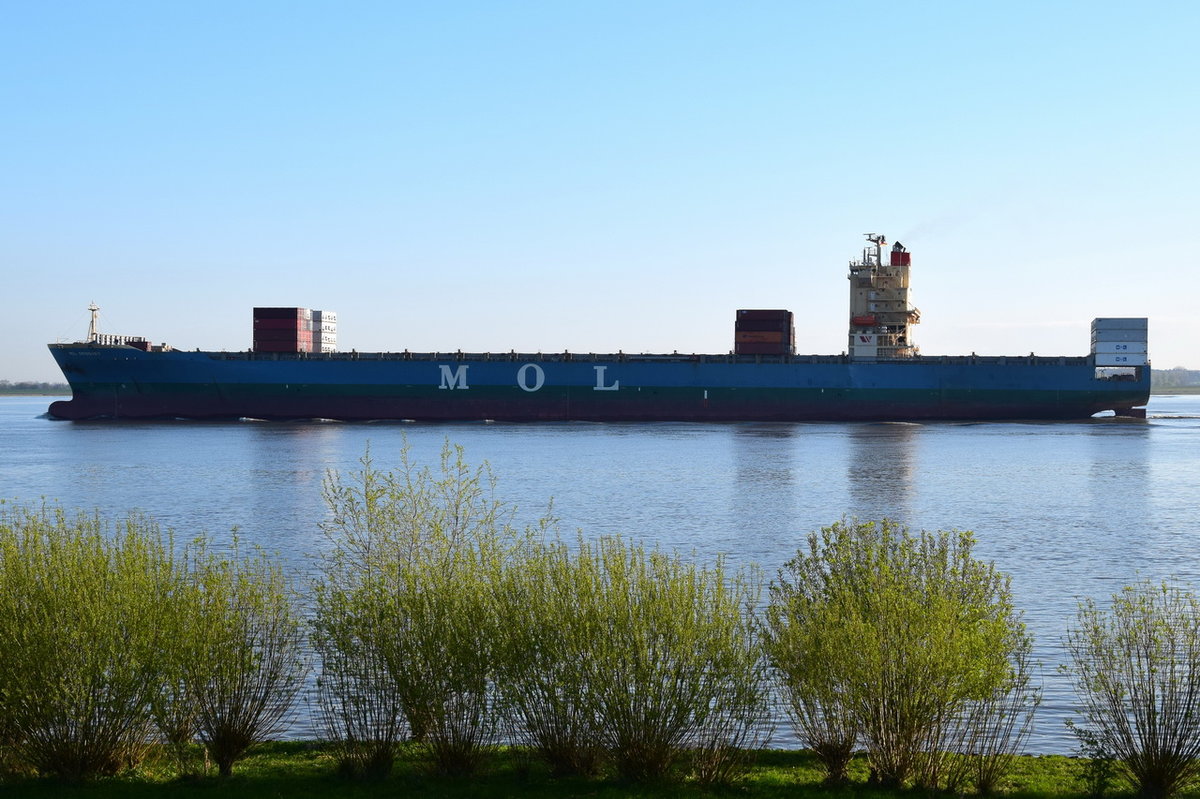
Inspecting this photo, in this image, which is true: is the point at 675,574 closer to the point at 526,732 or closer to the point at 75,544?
the point at 526,732

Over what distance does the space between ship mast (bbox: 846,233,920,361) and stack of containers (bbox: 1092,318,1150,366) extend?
44.8 ft

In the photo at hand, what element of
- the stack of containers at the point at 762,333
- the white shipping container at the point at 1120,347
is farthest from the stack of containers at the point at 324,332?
the white shipping container at the point at 1120,347

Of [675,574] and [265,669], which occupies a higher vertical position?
[675,574]

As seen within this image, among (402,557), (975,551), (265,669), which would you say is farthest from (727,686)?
(975,551)

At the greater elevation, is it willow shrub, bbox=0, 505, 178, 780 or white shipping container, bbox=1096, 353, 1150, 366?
white shipping container, bbox=1096, 353, 1150, 366

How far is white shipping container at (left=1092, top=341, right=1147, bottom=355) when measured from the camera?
81.3 m

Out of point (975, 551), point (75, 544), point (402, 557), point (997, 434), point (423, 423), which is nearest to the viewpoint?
point (75, 544)

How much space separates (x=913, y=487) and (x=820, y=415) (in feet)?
133

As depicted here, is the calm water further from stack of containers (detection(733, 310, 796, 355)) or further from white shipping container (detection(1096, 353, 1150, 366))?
stack of containers (detection(733, 310, 796, 355))

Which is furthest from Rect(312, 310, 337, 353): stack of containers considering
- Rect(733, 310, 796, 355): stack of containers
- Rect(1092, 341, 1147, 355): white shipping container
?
Rect(1092, 341, 1147, 355): white shipping container

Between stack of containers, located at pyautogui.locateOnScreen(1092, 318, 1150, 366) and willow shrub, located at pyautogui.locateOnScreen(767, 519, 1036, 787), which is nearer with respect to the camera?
willow shrub, located at pyautogui.locateOnScreen(767, 519, 1036, 787)

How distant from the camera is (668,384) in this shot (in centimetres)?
8138

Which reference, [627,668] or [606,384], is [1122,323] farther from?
[627,668]

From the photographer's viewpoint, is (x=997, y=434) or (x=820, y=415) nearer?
(x=997, y=434)
